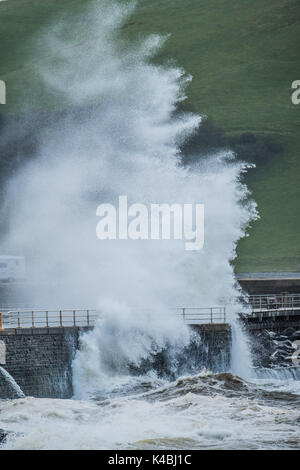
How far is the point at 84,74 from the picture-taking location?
5049 inches

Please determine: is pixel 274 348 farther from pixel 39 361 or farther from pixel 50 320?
pixel 39 361

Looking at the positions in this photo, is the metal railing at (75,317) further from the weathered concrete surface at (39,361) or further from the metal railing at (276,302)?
the metal railing at (276,302)

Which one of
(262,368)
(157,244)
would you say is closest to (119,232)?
(157,244)

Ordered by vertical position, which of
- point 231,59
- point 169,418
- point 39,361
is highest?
point 231,59

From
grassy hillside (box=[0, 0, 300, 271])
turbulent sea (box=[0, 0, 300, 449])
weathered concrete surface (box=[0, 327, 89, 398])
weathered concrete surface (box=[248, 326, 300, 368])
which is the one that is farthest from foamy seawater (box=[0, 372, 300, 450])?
grassy hillside (box=[0, 0, 300, 271])

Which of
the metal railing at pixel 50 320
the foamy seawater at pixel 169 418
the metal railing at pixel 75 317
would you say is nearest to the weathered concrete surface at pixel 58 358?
the metal railing at pixel 75 317

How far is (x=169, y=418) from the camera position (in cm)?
3897

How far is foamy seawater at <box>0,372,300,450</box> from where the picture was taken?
117 feet

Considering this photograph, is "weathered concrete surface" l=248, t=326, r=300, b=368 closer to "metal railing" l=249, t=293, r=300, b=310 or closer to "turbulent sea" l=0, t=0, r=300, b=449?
"turbulent sea" l=0, t=0, r=300, b=449

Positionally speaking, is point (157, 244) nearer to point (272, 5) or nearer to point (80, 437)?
point (80, 437)

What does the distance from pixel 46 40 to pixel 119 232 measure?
79917 millimetres

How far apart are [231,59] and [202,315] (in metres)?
88.2

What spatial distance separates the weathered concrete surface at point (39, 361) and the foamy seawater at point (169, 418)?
0.85m

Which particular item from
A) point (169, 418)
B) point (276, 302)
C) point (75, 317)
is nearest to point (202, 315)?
point (276, 302)
